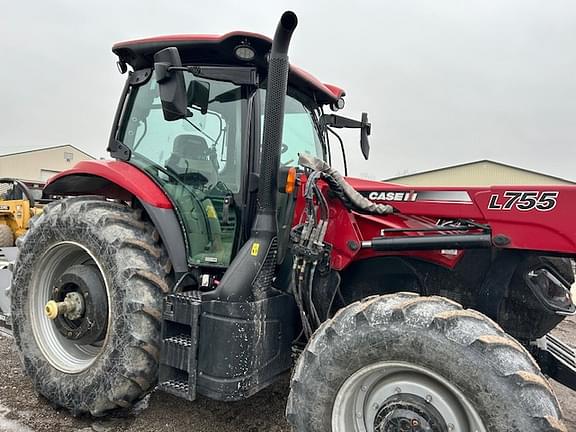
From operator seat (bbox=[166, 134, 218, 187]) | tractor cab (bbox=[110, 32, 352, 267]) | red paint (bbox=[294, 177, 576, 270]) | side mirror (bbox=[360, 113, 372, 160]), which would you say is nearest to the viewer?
red paint (bbox=[294, 177, 576, 270])

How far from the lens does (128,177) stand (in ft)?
9.95

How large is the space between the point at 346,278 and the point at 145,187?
1.39 m

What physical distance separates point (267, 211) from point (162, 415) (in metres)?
1.49

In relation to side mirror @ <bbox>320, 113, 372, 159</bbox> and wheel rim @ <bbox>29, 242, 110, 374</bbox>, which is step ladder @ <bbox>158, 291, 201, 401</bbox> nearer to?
wheel rim @ <bbox>29, 242, 110, 374</bbox>

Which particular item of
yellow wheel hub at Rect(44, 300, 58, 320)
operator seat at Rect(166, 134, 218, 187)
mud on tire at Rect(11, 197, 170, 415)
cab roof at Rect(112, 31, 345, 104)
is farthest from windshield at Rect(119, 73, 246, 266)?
yellow wheel hub at Rect(44, 300, 58, 320)

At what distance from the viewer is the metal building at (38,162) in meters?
35.4

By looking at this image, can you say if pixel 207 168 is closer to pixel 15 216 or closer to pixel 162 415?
pixel 162 415

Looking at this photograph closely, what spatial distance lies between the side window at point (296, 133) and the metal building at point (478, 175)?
16.3 metres

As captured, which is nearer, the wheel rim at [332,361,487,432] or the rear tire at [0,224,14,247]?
the wheel rim at [332,361,487,432]

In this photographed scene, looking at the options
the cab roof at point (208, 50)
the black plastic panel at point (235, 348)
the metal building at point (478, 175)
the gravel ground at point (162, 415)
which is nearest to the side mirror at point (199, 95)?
the cab roof at point (208, 50)

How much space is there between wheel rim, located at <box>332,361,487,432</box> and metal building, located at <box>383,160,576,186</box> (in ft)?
58.1

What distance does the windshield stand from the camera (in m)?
2.92

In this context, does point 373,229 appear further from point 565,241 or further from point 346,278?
point 565,241

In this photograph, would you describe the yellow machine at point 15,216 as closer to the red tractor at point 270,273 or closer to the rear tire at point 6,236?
the rear tire at point 6,236
